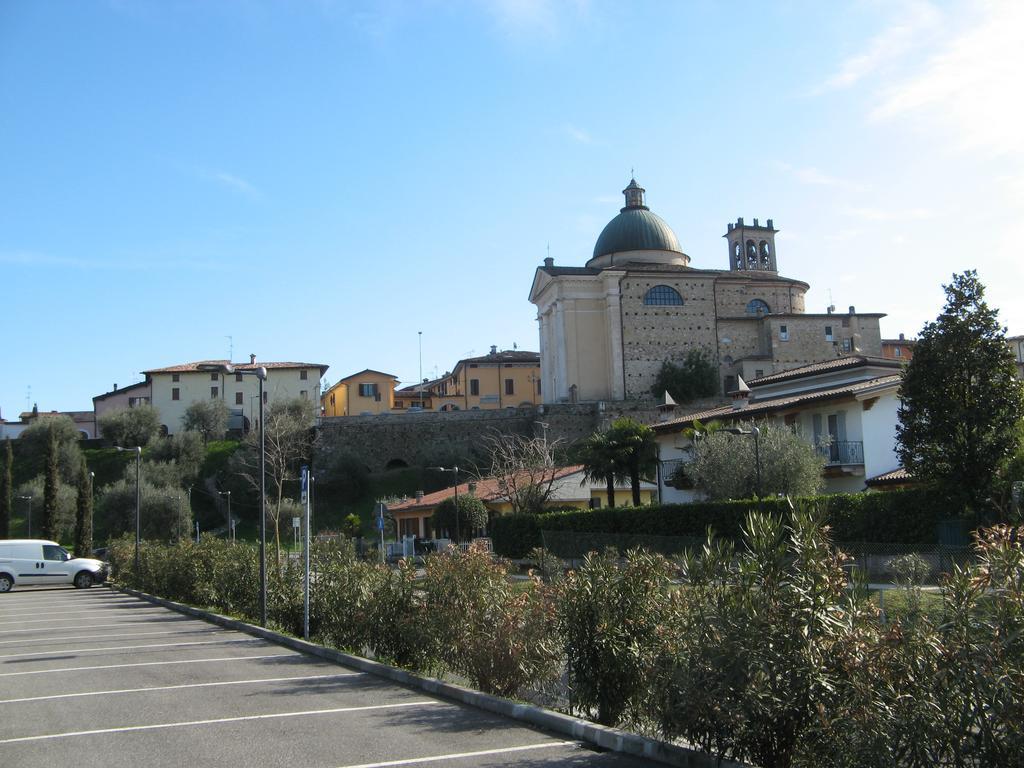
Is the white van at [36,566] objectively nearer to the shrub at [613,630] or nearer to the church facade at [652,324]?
the shrub at [613,630]

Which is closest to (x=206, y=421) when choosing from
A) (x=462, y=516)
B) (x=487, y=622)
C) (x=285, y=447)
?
(x=285, y=447)

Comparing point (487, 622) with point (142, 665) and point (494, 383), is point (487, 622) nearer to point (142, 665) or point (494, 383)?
point (142, 665)

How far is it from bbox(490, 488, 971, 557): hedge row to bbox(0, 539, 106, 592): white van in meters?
17.8

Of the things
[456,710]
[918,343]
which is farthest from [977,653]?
[918,343]

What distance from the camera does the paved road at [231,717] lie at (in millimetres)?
8094

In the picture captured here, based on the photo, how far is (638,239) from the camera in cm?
7788

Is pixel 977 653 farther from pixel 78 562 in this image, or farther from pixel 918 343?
pixel 78 562

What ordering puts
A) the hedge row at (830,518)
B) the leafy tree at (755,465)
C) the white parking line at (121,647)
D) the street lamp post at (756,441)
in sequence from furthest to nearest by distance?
1. the leafy tree at (755,465)
2. the street lamp post at (756,441)
3. the hedge row at (830,518)
4. the white parking line at (121,647)

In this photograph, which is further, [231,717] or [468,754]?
[231,717]

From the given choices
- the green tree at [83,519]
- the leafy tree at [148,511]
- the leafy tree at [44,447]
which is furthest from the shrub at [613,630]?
the leafy tree at [44,447]

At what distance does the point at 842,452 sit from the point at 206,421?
6291 cm

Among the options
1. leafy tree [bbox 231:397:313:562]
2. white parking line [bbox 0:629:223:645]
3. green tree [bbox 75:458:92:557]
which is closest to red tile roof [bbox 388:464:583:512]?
leafy tree [bbox 231:397:313:562]

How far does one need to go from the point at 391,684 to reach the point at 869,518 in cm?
1691

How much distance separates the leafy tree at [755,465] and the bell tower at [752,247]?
2499 inches
